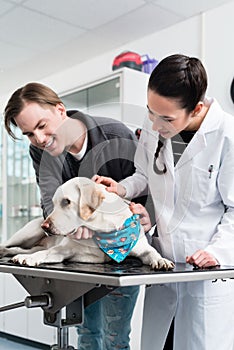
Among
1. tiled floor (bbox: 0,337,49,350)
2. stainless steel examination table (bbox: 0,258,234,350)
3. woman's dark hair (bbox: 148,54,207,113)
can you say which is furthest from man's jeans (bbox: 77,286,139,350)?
tiled floor (bbox: 0,337,49,350)

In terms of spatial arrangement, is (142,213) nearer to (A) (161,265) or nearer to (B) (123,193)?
(B) (123,193)

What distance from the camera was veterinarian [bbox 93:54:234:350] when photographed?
50.5 inches

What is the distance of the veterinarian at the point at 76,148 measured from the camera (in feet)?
4.30

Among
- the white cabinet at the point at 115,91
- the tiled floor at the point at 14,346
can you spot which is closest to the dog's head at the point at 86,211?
the white cabinet at the point at 115,91

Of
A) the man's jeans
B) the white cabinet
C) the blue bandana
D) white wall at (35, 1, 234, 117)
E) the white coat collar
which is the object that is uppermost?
white wall at (35, 1, 234, 117)

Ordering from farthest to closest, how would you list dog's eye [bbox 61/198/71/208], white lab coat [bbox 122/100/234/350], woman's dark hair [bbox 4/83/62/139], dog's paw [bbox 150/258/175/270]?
woman's dark hair [bbox 4/83/62/139] < white lab coat [bbox 122/100/234/350] < dog's eye [bbox 61/198/71/208] < dog's paw [bbox 150/258/175/270]

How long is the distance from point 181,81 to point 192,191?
300 mm

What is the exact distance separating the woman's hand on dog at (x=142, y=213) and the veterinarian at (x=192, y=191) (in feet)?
0.16

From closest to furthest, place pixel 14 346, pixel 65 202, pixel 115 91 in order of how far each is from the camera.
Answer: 1. pixel 65 202
2. pixel 115 91
3. pixel 14 346

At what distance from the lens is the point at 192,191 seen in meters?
1.33

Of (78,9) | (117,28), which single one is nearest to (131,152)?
(78,9)

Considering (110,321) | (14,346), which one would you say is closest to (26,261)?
(110,321)

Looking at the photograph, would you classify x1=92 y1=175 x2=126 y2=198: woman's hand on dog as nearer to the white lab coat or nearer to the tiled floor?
the white lab coat

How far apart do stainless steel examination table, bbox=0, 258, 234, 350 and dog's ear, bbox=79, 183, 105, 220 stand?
4.7 inches
